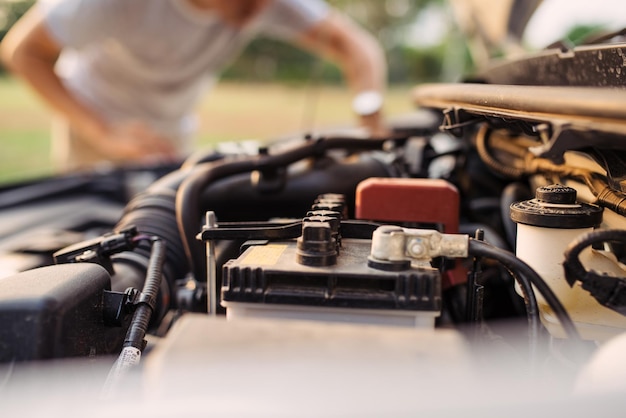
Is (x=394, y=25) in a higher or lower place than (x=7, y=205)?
higher

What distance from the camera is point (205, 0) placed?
7.17 feet

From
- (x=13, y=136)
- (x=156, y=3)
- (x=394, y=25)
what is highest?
(x=394, y=25)

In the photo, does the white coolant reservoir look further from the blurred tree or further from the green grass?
the blurred tree

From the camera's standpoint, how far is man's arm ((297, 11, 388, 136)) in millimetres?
2742

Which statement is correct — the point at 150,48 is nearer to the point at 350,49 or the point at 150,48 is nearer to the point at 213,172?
the point at 350,49

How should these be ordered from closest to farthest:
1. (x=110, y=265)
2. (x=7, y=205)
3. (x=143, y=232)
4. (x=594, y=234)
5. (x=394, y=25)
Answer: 1. (x=594, y=234)
2. (x=110, y=265)
3. (x=143, y=232)
4. (x=7, y=205)
5. (x=394, y=25)

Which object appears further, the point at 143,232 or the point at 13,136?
the point at 13,136

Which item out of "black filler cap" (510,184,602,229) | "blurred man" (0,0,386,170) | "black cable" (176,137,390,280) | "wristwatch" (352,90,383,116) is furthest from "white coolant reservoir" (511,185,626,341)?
"wristwatch" (352,90,383,116)

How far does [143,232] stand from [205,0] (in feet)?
4.97

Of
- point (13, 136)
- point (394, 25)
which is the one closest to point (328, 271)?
A: point (13, 136)

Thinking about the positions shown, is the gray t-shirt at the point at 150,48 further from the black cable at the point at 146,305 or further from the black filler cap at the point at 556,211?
the black filler cap at the point at 556,211

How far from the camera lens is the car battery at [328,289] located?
544 mm

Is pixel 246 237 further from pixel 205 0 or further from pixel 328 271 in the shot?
pixel 205 0

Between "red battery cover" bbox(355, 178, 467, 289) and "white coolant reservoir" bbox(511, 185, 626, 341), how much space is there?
145 millimetres
